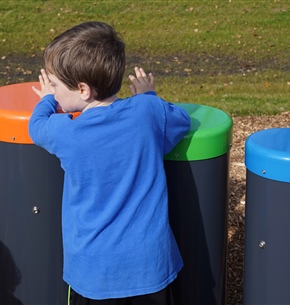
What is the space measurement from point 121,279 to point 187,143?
0.58 m

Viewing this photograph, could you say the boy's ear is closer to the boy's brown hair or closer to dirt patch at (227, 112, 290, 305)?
the boy's brown hair

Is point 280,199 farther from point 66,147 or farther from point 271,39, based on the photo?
point 271,39

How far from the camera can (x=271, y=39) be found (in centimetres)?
1063

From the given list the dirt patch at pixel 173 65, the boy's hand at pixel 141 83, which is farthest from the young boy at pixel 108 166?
the dirt patch at pixel 173 65

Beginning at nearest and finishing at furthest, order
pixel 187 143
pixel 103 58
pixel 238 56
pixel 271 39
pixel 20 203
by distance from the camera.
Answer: pixel 103 58 → pixel 187 143 → pixel 20 203 → pixel 238 56 → pixel 271 39

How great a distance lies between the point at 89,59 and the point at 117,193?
0.45 metres

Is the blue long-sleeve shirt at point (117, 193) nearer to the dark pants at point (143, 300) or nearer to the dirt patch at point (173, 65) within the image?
the dark pants at point (143, 300)

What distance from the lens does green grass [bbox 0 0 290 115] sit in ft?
25.3

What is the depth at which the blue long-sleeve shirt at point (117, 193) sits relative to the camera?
7.74 ft

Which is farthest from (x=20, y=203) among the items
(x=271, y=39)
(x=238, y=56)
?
(x=271, y=39)

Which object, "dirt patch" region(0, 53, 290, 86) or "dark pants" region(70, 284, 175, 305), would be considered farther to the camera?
"dirt patch" region(0, 53, 290, 86)

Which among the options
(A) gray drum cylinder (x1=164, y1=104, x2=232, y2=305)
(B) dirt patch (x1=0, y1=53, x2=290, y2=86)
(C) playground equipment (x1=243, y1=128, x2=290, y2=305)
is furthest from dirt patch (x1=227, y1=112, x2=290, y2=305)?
(B) dirt patch (x1=0, y1=53, x2=290, y2=86)

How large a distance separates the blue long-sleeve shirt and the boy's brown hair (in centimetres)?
9

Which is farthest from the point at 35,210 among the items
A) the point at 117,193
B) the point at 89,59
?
the point at 89,59
